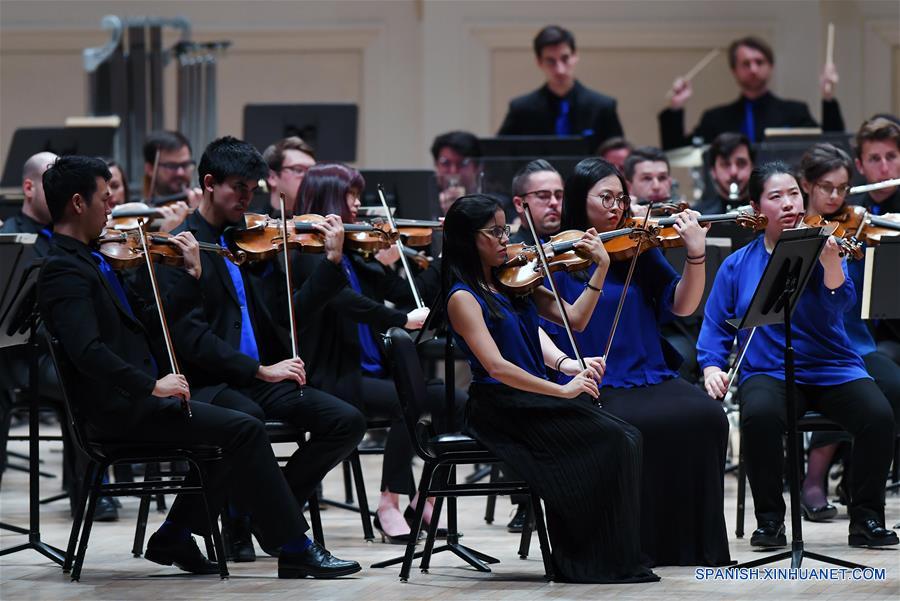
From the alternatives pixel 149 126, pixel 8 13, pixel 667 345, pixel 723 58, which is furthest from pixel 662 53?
pixel 667 345

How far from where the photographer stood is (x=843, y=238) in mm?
3926

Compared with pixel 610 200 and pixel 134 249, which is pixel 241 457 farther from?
pixel 610 200

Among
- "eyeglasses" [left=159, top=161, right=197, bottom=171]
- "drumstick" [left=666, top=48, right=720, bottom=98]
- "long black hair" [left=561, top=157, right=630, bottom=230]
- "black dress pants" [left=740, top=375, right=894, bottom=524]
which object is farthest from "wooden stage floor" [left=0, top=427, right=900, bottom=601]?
"drumstick" [left=666, top=48, right=720, bottom=98]

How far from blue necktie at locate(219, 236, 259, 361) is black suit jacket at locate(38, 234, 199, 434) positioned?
358 millimetres

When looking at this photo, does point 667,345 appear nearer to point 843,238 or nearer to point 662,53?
point 843,238

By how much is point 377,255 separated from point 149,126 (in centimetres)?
312

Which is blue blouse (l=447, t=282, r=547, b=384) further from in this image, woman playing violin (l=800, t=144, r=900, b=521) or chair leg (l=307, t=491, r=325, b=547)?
woman playing violin (l=800, t=144, r=900, b=521)

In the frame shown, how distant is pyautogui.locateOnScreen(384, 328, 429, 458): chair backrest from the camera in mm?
3461

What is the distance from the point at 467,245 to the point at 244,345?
2.57ft

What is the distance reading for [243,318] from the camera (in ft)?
12.8

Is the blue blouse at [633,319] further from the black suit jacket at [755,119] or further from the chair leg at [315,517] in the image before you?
the black suit jacket at [755,119]

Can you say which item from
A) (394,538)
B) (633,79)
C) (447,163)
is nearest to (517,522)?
(394,538)

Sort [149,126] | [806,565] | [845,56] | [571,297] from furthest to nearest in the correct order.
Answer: [845,56]
[149,126]
[571,297]
[806,565]

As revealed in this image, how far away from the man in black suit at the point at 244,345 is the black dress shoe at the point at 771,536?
43.1 inches
